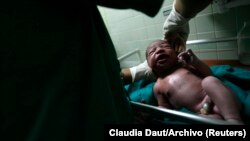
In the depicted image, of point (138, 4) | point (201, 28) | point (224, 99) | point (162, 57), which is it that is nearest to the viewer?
point (138, 4)

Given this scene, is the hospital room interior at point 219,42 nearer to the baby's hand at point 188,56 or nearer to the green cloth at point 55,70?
the baby's hand at point 188,56

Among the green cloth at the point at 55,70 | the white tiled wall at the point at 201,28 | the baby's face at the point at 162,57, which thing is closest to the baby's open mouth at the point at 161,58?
the baby's face at the point at 162,57

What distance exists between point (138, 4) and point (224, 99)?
30.7 inches

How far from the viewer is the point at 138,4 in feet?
1.48

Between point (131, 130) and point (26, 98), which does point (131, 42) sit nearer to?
point (131, 130)

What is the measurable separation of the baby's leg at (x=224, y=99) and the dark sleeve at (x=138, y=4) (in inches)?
27.8

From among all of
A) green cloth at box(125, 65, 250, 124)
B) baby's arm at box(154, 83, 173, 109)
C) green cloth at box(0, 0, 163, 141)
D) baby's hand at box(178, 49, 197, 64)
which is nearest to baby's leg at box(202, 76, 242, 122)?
green cloth at box(125, 65, 250, 124)

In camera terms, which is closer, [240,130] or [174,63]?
[240,130]

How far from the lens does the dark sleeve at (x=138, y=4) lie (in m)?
0.45

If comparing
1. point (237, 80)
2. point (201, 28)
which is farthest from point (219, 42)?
point (237, 80)

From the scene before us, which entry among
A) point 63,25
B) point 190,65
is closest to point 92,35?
point 63,25

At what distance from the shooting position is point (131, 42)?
2.98 m

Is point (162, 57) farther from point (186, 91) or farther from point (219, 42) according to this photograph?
point (219, 42)

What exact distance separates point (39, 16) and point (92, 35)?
0.40 feet
